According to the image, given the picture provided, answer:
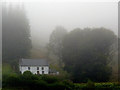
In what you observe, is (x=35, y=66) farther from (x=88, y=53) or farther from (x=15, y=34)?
(x=88, y=53)

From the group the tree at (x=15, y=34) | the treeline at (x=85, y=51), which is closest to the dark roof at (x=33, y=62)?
the tree at (x=15, y=34)

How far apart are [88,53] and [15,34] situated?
6.93 m

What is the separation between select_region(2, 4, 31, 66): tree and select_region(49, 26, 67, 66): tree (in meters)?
1.98

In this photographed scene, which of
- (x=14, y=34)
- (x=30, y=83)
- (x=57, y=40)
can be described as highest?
(x=14, y=34)

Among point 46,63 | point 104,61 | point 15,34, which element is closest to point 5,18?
point 15,34

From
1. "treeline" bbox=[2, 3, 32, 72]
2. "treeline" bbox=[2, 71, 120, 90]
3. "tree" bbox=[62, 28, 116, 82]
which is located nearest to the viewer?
"treeline" bbox=[2, 71, 120, 90]

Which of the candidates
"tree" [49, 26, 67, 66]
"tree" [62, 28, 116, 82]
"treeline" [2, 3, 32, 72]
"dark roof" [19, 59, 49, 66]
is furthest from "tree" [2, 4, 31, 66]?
"tree" [62, 28, 116, 82]

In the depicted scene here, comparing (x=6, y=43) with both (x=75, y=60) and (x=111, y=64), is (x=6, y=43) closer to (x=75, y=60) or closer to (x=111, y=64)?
(x=75, y=60)

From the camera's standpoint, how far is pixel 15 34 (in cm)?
2150

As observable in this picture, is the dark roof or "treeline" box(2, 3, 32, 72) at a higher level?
"treeline" box(2, 3, 32, 72)

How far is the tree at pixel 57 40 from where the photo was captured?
811 inches

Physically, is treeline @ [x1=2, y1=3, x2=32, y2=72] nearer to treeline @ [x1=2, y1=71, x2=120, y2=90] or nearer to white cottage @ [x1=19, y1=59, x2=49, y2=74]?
white cottage @ [x1=19, y1=59, x2=49, y2=74]

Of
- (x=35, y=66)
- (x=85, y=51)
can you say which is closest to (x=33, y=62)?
(x=35, y=66)

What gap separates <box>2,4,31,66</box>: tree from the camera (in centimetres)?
2039
